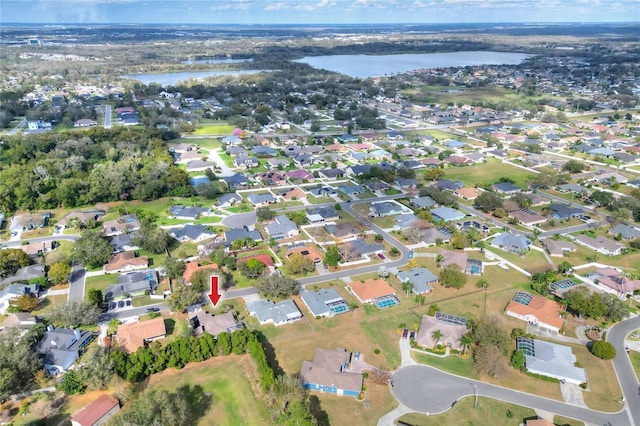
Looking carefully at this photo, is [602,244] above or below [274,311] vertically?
above

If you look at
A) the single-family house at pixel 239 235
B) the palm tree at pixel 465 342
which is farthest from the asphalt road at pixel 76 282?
the palm tree at pixel 465 342

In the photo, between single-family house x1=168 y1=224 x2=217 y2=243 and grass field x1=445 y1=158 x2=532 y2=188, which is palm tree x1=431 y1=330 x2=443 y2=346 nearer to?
single-family house x1=168 y1=224 x2=217 y2=243

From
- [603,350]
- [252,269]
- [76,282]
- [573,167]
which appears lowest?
[76,282]

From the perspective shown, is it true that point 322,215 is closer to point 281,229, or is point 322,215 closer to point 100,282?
point 281,229

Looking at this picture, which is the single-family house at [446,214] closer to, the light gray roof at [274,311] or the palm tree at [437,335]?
the palm tree at [437,335]

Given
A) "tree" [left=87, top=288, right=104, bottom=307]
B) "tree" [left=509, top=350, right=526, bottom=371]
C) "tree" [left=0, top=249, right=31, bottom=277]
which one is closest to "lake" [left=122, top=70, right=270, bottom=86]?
"tree" [left=0, top=249, right=31, bottom=277]

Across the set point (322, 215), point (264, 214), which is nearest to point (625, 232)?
point (322, 215)
